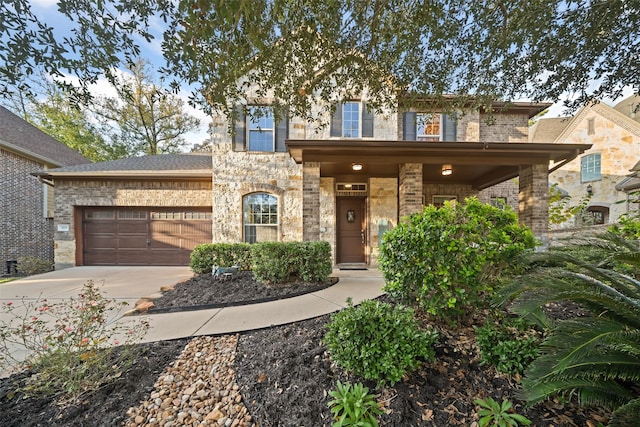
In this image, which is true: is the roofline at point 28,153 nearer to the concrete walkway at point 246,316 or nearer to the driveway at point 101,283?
the driveway at point 101,283

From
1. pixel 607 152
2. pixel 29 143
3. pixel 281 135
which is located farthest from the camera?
pixel 607 152

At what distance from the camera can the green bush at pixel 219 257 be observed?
6.27 metres

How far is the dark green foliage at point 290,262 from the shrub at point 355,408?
326 cm

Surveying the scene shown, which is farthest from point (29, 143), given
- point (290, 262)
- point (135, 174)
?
point (290, 262)

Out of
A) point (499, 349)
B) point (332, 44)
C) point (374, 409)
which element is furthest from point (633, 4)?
point (374, 409)

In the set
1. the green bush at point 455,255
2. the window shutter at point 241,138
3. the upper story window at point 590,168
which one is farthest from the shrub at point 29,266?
the upper story window at point 590,168

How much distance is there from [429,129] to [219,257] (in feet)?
24.2

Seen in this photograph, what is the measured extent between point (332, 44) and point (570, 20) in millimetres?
3191

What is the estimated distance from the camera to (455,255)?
7.55ft

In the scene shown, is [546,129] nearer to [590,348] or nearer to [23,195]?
[590,348]

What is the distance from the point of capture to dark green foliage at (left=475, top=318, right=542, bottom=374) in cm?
184

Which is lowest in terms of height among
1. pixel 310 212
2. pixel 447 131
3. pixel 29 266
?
pixel 29 266

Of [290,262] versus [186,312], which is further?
[290,262]

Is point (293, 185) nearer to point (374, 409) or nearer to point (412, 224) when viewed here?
point (412, 224)
